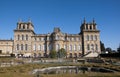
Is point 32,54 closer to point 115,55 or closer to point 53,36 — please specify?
point 53,36

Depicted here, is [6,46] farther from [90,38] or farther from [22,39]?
[90,38]

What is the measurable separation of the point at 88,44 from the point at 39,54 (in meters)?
21.9

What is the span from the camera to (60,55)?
247 ft

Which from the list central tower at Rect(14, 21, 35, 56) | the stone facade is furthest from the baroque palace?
the stone facade

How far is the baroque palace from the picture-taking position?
273ft

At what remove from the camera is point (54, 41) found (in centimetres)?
8262

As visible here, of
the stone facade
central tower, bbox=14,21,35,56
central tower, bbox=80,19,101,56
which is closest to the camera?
central tower, bbox=14,21,35,56

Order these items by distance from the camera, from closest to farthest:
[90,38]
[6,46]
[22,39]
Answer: [22,39]
[90,38]
[6,46]

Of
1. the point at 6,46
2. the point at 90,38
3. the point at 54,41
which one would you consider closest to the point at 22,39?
the point at 6,46

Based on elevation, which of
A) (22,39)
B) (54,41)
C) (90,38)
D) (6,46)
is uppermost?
(90,38)

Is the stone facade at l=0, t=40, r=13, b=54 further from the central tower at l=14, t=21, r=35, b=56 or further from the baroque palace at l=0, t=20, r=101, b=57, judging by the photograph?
the central tower at l=14, t=21, r=35, b=56

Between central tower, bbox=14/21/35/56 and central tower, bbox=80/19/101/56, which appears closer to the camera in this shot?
central tower, bbox=14/21/35/56

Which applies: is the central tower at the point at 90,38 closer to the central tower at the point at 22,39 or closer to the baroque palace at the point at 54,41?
the baroque palace at the point at 54,41

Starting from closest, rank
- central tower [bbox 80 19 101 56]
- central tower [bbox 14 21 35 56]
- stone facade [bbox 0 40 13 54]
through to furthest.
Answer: central tower [bbox 14 21 35 56] < central tower [bbox 80 19 101 56] < stone facade [bbox 0 40 13 54]
